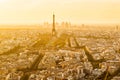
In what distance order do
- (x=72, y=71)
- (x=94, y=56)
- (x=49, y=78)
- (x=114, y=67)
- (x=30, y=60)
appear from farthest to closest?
1. (x=94, y=56)
2. (x=30, y=60)
3. (x=114, y=67)
4. (x=72, y=71)
5. (x=49, y=78)

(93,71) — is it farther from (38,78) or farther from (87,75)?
(38,78)

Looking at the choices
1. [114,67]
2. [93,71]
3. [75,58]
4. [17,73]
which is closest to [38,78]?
[17,73]

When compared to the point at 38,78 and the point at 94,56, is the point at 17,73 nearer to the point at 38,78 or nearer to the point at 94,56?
the point at 38,78

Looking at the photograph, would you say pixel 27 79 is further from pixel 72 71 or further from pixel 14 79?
pixel 72 71

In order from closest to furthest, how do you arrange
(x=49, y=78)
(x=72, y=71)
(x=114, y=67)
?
(x=49, y=78), (x=72, y=71), (x=114, y=67)

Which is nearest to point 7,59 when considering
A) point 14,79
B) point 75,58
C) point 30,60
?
point 30,60

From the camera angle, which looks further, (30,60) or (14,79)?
(30,60)

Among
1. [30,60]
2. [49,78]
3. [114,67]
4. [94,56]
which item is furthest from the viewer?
[94,56]

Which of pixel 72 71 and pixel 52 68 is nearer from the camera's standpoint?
pixel 72 71

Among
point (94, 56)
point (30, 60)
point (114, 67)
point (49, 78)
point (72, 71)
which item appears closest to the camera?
point (49, 78)
